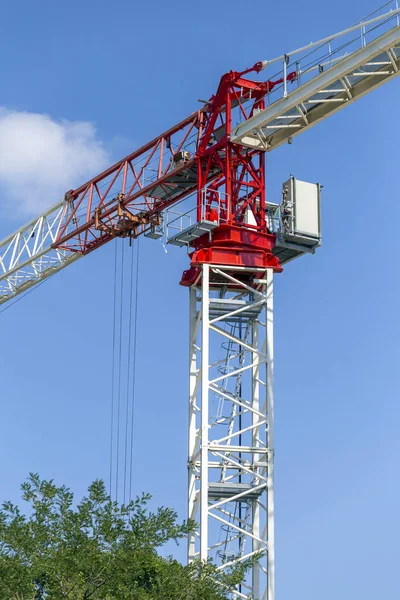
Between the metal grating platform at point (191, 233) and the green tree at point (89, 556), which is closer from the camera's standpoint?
the green tree at point (89, 556)

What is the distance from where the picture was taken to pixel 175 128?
50656 millimetres

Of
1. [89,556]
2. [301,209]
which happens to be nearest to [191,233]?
[301,209]

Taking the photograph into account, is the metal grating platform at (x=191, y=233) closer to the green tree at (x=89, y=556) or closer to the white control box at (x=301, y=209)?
the white control box at (x=301, y=209)

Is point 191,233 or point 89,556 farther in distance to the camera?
point 191,233

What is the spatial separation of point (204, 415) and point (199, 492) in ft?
9.18

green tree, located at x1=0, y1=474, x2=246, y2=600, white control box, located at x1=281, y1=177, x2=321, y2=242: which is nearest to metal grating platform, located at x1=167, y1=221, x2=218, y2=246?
white control box, located at x1=281, y1=177, x2=321, y2=242

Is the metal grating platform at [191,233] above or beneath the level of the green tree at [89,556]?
above

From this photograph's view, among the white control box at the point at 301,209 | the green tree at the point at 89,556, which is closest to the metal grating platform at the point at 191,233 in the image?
the white control box at the point at 301,209

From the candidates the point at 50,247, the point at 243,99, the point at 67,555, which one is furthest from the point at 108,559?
the point at 50,247

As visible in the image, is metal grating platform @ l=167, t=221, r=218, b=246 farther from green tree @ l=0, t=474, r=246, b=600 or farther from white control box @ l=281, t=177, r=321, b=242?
green tree @ l=0, t=474, r=246, b=600

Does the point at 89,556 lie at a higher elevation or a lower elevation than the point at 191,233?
lower

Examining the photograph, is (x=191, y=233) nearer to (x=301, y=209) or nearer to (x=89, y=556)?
(x=301, y=209)

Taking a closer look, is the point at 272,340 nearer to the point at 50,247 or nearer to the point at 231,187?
the point at 231,187

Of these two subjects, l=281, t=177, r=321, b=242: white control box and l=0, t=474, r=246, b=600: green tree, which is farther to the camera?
l=281, t=177, r=321, b=242: white control box
